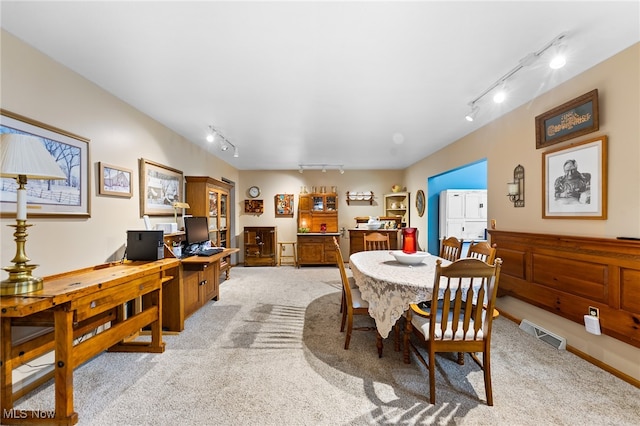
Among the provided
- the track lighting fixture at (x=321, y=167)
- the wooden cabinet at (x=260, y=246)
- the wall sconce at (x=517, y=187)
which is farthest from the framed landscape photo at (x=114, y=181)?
the wall sconce at (x=517, y=187)

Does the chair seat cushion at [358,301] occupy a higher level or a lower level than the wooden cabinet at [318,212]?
lower

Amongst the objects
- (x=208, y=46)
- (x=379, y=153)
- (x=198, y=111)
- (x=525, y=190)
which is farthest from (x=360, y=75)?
(x=379, y=153)

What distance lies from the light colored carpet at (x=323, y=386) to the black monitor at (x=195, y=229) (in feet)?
4.25

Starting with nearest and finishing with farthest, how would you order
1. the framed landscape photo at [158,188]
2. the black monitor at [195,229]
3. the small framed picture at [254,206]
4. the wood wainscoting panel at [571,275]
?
1. the wood wainscoting panel at [571,275]
2. the framed landscape photo at [158,188]
3. the black monitor at [195,229]
4. the small framed picture at [254,206]

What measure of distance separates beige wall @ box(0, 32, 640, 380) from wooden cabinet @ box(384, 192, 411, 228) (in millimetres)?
2687

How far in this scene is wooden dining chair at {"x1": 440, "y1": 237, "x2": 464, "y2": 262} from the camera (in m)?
3.10

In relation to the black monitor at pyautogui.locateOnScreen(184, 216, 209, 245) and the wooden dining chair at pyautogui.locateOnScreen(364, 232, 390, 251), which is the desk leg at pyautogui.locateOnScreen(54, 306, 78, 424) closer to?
the black monitor at pyautogui.locateOnScreen(184, 216, 209, 245)

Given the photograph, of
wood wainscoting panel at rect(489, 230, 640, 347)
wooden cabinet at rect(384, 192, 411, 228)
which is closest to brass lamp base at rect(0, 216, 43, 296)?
wood wainscoting panel at rect(489, 230, 640, 347)

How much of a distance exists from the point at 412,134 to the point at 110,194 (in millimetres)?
3997

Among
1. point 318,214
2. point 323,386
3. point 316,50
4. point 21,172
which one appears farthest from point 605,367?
point 318,214

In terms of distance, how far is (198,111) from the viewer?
3.12m

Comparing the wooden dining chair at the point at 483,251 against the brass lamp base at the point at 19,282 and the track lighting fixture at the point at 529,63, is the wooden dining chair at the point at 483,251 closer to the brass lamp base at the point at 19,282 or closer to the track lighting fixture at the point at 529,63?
the track lighting fixture at the point at 529,63

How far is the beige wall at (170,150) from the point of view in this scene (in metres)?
1.95

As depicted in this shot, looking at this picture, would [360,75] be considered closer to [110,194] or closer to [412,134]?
[412,134]
